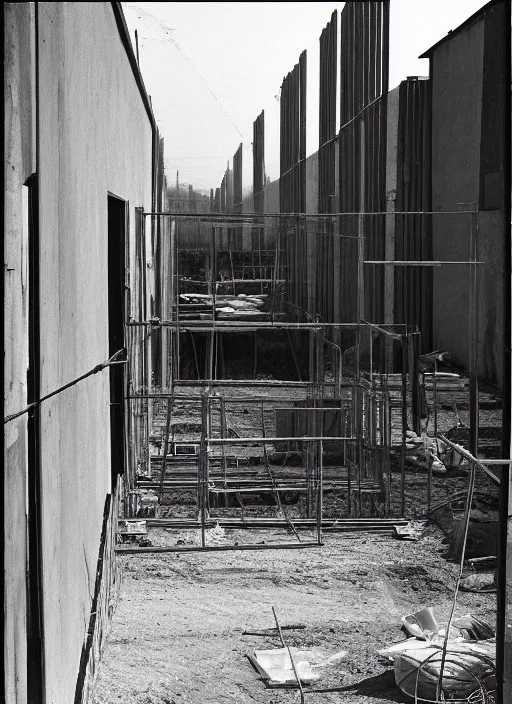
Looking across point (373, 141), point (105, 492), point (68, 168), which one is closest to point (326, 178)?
point (373, 141)

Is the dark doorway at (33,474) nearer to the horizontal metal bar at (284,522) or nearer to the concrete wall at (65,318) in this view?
the concrete wall at (65,318)

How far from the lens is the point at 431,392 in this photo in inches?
617

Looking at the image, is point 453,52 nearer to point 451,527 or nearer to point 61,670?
point 451,527

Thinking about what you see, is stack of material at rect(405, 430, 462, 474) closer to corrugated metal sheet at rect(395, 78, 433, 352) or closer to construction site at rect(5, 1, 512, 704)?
construction site at rect(5, 1, 512, 704)

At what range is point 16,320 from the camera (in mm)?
2889

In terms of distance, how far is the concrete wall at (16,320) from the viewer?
2.67 m

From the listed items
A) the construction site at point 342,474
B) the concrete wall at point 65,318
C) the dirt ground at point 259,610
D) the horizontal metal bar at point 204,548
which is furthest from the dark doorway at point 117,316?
the concrete wall at point 65,318

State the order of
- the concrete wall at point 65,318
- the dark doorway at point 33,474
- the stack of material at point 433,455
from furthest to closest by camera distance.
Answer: the stack of material at point 433,455 < the dark doorway at point 33,474 < the concrete wall at point 65,318

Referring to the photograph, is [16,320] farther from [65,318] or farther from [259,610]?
[259,610]

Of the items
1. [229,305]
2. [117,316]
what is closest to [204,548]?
[117,316]

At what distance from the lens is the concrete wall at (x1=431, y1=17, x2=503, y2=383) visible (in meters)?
17.3

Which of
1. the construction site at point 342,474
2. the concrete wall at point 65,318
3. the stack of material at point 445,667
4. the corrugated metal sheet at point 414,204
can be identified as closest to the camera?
the concrete wall at point 65,318

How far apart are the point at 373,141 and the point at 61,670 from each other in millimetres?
15394

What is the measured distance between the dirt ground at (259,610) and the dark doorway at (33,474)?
158 cm
